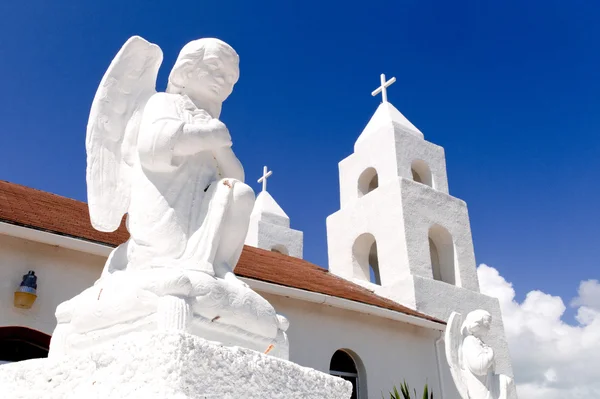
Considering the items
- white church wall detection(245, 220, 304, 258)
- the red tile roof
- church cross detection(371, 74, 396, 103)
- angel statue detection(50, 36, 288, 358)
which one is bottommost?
angel statue detection(50, 36, 288, 358)

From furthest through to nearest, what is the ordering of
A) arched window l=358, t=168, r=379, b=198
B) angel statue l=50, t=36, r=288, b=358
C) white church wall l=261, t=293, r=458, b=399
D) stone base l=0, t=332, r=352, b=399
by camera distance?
arched window l=358, t=168, r=379, b=198 < white church wall l=261, t=293, r=458, b=399 < angel statue l=50, t=36, r=288, b=358 < stone base l=0, t=332, r=352, b=399

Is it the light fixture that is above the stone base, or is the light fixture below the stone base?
above

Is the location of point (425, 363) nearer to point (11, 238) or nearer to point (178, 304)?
point (11, 238)

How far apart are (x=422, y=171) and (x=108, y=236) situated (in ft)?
30.2

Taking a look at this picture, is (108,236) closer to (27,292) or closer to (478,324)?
(27,292)

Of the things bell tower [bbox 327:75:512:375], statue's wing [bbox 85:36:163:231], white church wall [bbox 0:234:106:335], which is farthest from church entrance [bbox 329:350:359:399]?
statue's wing [bbox 85:36:163:231]

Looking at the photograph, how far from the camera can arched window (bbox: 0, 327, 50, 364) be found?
7062mm

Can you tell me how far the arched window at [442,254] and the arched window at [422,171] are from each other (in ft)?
4.42

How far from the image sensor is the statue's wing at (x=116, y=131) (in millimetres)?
3182

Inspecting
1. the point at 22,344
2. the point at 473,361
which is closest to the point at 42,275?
the point at 22,344

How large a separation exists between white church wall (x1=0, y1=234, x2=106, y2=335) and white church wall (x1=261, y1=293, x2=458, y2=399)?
9.98 feet

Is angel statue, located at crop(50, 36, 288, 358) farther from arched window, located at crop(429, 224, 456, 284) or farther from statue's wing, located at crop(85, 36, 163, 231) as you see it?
arched window, located at crop(429, 224, 456, 284)

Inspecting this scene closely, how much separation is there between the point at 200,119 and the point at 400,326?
9013 mm

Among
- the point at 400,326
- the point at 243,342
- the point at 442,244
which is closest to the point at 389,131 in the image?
the point at 442,244
